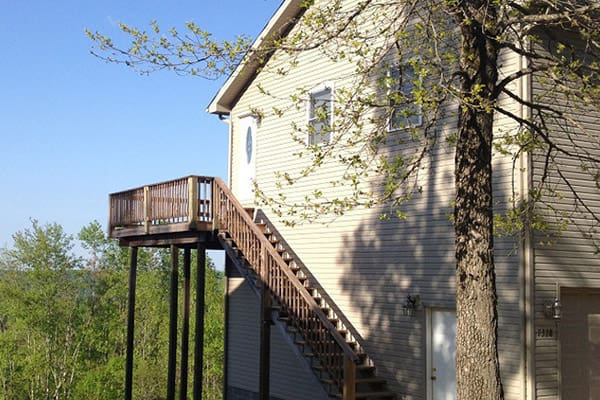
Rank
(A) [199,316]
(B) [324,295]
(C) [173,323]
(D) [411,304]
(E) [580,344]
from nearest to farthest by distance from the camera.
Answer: (E) [580,344], (D) [411,304], (B) [324,295], (A) [199,316], (C) [173,323]

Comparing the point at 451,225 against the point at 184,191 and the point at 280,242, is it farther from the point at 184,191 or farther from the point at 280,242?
the point at 184,191

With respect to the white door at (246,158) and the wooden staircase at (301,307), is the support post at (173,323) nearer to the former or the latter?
the white door at (246,158)

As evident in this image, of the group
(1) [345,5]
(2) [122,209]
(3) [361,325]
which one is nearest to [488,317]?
(3) [361,325]

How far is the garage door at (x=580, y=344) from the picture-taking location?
11.9 meters

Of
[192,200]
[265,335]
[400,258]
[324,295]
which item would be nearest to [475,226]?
[400,258]

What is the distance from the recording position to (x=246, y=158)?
1889 cm

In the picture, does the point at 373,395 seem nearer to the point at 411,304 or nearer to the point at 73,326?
the point at 411,304

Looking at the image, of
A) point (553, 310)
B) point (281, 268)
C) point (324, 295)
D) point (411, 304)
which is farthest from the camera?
point (324, 295)

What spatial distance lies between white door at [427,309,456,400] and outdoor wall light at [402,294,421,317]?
0.29 meters

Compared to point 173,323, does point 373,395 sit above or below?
below

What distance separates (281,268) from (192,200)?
3.37m

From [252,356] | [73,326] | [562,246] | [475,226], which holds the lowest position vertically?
[73,326]

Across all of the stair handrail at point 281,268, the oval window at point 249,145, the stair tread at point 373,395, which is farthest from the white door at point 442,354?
the oval window at point 249,145

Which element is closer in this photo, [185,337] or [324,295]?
[324,295]
